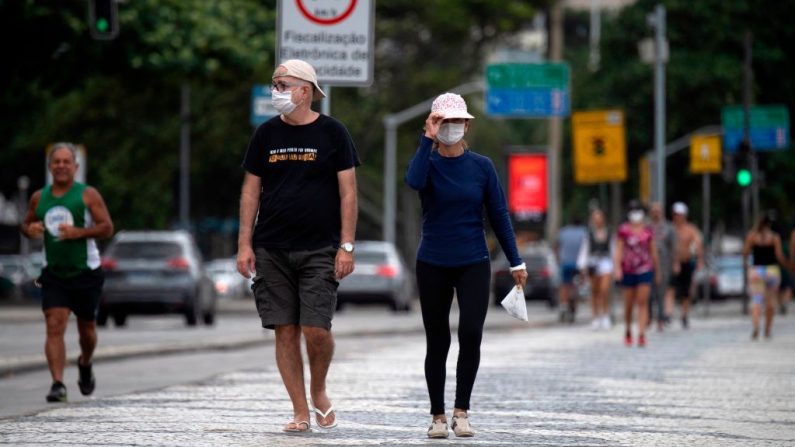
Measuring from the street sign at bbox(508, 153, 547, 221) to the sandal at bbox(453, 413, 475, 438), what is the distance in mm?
48189

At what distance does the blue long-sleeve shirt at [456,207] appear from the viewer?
10.2 metres

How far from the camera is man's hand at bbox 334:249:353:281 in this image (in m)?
10.1

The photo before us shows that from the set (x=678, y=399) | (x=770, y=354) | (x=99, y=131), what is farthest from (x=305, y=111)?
(x=99, y=131)

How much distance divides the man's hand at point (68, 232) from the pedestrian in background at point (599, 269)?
49.9 ft

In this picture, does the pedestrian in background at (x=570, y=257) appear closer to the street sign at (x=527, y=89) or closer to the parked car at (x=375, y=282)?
the parked car at (x=375, y=282)

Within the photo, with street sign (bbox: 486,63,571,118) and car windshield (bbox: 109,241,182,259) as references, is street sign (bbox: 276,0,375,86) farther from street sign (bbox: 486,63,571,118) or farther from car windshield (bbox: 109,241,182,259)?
street sign (bbox: 486,63,571,118)

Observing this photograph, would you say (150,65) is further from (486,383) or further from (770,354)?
(486,383)

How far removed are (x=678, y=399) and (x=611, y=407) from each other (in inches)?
40.1

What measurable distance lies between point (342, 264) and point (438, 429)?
0.99m

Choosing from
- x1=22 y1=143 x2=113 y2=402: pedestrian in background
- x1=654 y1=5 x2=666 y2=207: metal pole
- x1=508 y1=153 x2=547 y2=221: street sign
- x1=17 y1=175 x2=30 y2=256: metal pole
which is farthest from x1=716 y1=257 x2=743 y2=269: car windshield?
x1=22 y1=143 x2=113 y2=402: pedestrian in background

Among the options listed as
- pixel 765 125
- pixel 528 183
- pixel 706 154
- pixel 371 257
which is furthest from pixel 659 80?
pixel 528 183

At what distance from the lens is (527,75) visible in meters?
43.5

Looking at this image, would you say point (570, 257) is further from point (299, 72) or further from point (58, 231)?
point (299, 72)

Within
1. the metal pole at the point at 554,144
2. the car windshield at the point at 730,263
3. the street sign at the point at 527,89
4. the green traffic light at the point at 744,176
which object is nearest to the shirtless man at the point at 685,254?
the green traffic light at the point at 744,176
